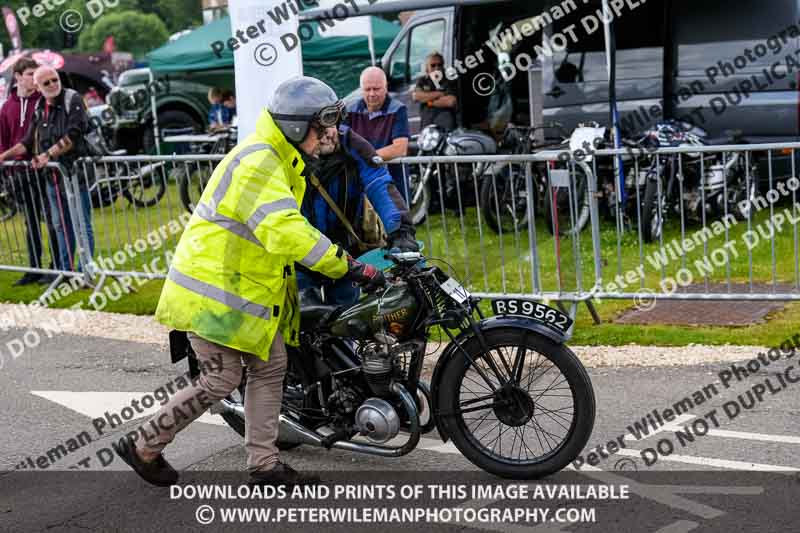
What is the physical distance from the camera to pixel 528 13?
13.5 metres

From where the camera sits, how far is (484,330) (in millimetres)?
4836

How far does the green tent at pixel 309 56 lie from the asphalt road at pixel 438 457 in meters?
12.9

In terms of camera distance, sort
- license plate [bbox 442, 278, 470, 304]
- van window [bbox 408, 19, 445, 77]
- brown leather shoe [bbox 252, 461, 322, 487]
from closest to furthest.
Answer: license plate [bbox 442, 278, 470, 304]
brown leather shoe [bbox 252, 461, 322, 487]
van window [bbox 408, 19, 445, 77]

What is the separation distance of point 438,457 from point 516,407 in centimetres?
63

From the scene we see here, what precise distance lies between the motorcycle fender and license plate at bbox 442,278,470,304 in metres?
0.13

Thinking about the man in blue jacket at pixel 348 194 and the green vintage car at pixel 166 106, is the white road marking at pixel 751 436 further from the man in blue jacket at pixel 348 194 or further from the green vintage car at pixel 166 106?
the green vintage car at pixel 166 106

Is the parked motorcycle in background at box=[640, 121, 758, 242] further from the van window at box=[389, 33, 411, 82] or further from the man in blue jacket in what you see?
the man in blue jacket

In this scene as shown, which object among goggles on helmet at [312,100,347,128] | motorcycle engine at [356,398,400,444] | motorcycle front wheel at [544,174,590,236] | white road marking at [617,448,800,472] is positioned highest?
goggles on helmet at [312,100,347,128]

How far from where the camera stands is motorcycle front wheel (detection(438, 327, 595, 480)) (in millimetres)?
4754

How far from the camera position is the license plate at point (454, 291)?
485 cm

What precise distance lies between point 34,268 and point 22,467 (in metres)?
Result: 4.80

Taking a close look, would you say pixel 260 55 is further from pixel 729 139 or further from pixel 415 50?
pixel 415 50

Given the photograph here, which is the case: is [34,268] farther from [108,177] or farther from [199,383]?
[199,383]

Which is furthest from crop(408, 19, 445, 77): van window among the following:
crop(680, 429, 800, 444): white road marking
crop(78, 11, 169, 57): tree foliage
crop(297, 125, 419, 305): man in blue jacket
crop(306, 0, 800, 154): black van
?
crop(78, 11, 169, 57): tree foliage
